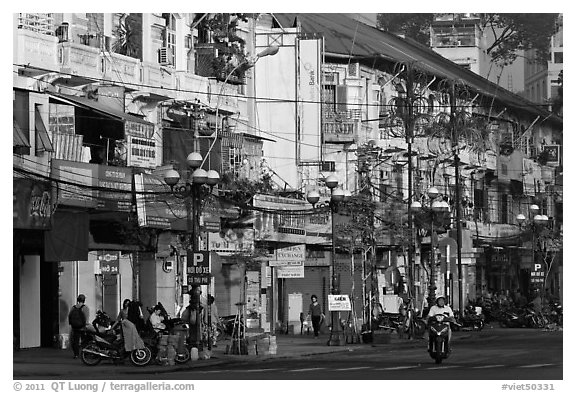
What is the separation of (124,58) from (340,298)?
966cm

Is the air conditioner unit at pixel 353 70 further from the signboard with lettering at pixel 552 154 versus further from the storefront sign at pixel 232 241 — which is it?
the signboard with lettering at pixel 552 154

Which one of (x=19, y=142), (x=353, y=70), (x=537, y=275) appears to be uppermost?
(x=353, y=70)

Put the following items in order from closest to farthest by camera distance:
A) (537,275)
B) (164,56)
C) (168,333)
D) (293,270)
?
(168,333) → (293,270) → (164,56) → (537,275)

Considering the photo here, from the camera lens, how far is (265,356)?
135ft

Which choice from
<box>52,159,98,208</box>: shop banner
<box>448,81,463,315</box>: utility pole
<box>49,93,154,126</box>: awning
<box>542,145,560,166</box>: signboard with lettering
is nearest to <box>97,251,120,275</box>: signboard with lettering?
<box>52,159,98,208</box>: shop banner

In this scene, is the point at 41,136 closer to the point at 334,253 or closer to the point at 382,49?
the point at 334,253

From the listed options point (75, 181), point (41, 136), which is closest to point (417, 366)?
point (75, 181)

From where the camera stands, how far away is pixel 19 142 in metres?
42.5

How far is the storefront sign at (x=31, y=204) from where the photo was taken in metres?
41.7

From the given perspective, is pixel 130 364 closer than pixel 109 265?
Yes

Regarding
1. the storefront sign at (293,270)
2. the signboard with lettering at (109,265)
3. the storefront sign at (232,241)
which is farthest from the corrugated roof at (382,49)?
the signboard with lettering at (109,265)

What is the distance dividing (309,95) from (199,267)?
1087 inches

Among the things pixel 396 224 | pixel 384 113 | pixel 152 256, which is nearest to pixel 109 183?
pixel 152 256

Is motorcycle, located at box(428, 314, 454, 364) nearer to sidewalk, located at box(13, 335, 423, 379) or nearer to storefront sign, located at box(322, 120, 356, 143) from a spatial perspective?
sidewalk, located at box(13, 335, 423, 379)
